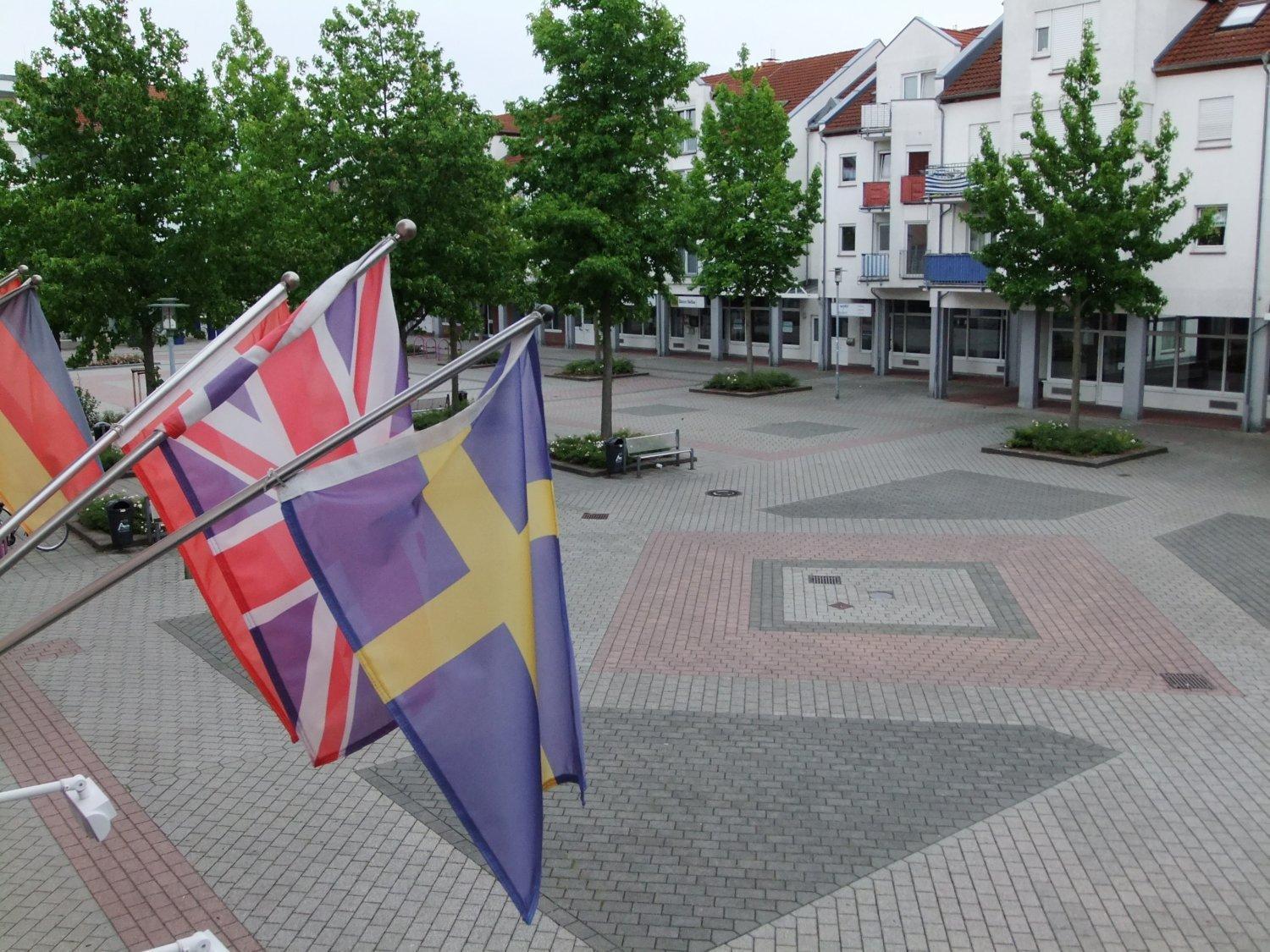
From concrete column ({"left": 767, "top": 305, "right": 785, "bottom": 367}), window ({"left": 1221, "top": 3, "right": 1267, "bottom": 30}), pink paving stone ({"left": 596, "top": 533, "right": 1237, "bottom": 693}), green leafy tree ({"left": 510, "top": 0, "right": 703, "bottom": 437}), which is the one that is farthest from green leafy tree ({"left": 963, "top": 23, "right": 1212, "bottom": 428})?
concrete column ({"left": 767, "top": 305, "right": 785, "bottom": 367})

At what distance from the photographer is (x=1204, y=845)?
873cm

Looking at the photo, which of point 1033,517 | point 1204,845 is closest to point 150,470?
point 1204,845

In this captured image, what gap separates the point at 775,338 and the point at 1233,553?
28.0 metres

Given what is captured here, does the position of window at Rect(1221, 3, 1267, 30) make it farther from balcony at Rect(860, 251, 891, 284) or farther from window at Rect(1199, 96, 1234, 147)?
balcony at Rect(860, 251, 891, 284)

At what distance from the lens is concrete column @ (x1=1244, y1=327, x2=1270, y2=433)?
27.0 metres

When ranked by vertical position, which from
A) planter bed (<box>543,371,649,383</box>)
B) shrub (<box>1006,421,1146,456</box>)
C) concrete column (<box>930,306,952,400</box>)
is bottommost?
shrub (<box>1006,421,1146,456</box>)

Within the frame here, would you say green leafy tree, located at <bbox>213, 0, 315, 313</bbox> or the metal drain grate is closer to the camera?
the metal drain grate

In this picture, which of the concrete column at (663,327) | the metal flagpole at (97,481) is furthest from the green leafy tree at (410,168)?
the concrete column at (663,327)

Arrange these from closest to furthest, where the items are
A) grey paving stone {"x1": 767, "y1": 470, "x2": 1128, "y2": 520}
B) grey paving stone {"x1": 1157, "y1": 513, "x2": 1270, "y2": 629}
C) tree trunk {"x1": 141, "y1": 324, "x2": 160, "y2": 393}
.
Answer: grey paving stone {"x1": 1157, "y1": 513, "x2": 1270, "y2": 629} → grey paving stone {"x1": 767, "y1": 470, "x2": 1128, "y2": 520} → tree trunk {"x1": 141, "y1": 324, "x2": 160, "y2": 393}

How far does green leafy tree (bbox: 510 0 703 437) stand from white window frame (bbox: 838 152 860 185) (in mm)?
19410

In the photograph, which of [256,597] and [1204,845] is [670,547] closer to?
[1204,845]

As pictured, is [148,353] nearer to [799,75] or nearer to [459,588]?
[459,588]

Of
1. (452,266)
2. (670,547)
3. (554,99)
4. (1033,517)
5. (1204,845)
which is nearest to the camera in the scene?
(1204,845)

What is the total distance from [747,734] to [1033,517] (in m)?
10.3
